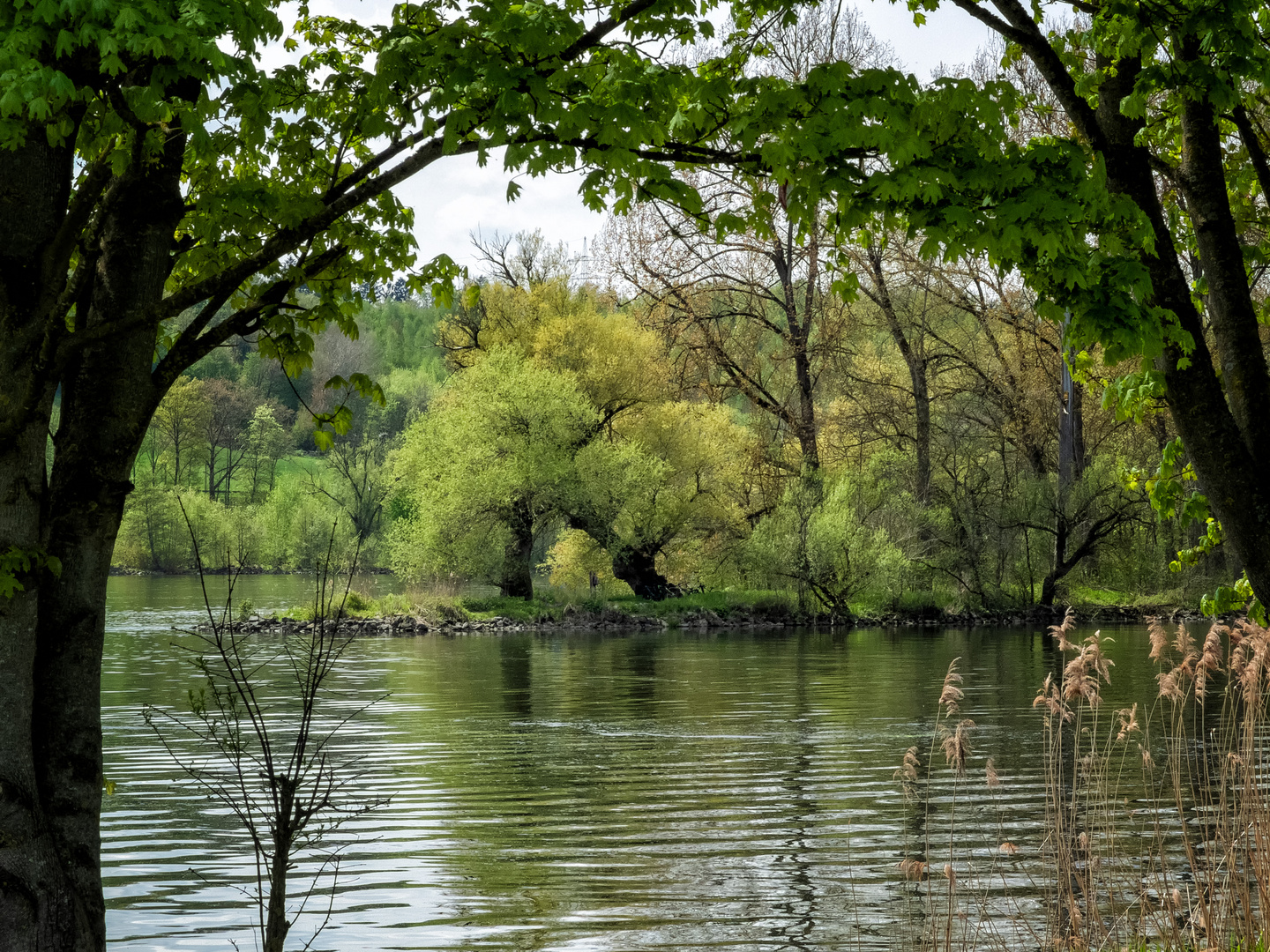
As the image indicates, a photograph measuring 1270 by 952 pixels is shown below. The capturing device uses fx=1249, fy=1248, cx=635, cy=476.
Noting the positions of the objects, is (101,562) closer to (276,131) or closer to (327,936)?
(276,131)

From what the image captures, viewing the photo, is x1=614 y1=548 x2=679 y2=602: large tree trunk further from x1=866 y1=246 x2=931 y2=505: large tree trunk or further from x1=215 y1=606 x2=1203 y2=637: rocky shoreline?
x1=866 y1=246 x2=931 y2=505: large tree trunk

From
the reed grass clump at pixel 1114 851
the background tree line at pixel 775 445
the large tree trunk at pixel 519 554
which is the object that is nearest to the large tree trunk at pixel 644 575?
the background tree line at pixel 775 445

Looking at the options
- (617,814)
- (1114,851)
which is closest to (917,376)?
(617,814)

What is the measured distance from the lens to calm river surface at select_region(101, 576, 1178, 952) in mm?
7855

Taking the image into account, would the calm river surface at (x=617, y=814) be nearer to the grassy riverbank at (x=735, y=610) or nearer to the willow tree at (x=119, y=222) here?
the willow tree at (x=119, y=222)

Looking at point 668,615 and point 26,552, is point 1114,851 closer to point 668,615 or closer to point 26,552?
point 26,552

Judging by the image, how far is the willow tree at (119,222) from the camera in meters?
4.55

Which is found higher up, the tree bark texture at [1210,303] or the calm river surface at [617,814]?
the tree bark texture at [1210,303]

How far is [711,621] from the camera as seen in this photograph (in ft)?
117

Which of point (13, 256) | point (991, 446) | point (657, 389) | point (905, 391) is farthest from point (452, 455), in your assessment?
point (13, 256)

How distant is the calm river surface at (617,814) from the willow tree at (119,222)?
3.12 meters

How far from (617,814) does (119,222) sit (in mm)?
7336

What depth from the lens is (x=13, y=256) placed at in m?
4.79

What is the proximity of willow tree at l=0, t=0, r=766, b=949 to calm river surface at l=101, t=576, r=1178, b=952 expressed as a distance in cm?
312
